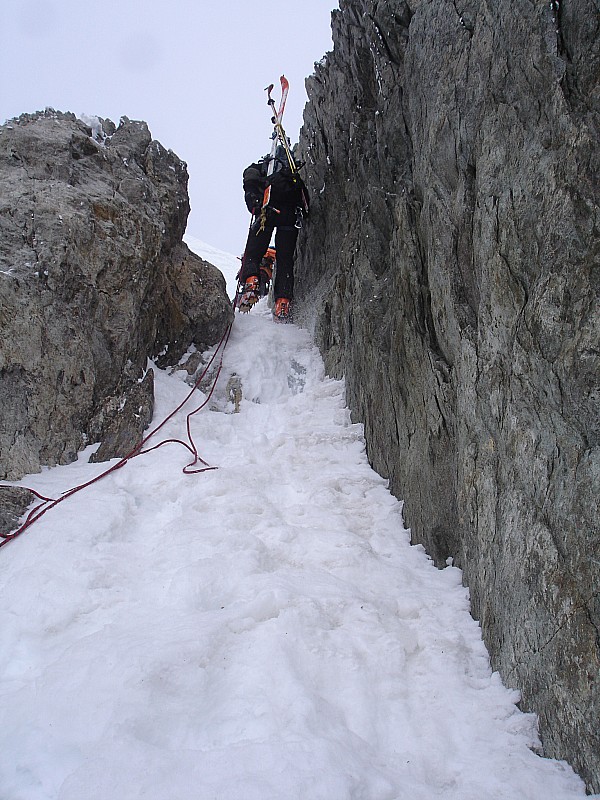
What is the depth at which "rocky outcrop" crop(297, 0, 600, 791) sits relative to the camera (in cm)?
248

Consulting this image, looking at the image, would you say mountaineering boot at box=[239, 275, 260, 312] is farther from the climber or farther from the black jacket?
the black jacket

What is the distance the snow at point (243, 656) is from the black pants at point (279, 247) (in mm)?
5653

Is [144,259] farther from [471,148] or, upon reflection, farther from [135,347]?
[471,148]

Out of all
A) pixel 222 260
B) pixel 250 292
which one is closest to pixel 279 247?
pixel 250 292

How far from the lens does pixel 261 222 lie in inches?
408

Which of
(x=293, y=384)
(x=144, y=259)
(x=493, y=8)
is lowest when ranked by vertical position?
(x=293, y=384)

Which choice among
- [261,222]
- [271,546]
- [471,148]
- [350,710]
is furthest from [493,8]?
[261,222]

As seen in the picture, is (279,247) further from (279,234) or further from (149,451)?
(149,451)

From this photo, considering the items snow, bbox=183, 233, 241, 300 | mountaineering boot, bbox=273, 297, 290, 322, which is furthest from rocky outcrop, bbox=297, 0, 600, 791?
snow, bbox=183, 233, 241, 300

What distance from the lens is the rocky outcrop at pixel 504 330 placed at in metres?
2.48

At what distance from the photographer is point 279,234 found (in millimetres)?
10461

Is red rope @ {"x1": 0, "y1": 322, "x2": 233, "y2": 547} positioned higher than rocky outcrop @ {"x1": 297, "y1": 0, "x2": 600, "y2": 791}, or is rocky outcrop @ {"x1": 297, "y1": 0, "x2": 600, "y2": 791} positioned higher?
rocky outcrop @ {"x1": 297, "y1": 0, "x2": 600, "y2": 791}

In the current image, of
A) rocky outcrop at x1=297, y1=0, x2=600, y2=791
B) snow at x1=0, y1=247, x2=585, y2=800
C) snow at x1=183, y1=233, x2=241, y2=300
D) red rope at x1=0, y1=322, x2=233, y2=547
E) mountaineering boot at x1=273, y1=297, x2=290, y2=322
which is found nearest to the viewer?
snow at x1=0, y1=247, x2=585, y2=800

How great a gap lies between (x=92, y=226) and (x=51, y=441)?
2838mm
